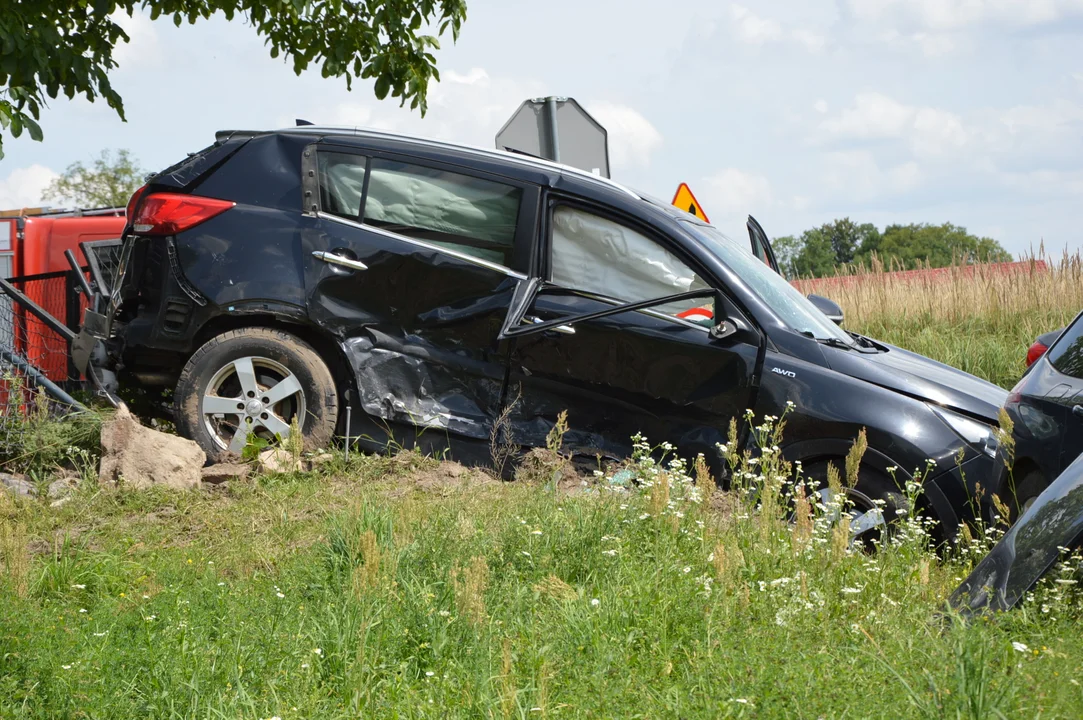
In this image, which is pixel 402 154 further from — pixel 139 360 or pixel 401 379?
pixel 139 360

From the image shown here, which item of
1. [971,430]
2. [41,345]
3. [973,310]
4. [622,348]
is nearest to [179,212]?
[622,348]

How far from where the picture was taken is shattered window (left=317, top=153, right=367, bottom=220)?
21.5 ft

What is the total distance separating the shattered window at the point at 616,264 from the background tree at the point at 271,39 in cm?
382

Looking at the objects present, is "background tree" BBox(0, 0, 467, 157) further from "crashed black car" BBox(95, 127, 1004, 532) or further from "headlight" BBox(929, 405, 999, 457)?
"headlight" BBox(929, 405, 999, 457)

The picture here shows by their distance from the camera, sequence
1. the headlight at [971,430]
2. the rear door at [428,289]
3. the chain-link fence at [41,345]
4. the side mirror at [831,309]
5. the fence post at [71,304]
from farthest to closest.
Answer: the fence post at [71,304] → the side mirror at [831,309] → the chain-link fence at [41,345] → the rear door at [428,289] → the headlight at [971,430]

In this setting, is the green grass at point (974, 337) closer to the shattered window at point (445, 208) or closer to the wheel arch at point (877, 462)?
the wheel arch at point (877, 462)

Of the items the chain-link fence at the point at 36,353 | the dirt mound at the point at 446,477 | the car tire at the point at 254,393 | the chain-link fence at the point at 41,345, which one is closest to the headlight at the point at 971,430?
the dirt mound at the point at 446,477

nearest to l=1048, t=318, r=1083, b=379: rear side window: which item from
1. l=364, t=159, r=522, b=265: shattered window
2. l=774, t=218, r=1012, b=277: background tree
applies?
l=364, t=159, r=522, b=265: shattered window

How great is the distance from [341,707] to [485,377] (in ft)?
10.3

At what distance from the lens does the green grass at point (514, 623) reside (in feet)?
9.80

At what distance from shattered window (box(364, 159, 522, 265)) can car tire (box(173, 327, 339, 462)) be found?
93cm

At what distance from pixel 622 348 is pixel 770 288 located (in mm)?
946

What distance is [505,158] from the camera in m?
6.57

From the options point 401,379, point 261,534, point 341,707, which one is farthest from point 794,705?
point 401,379
